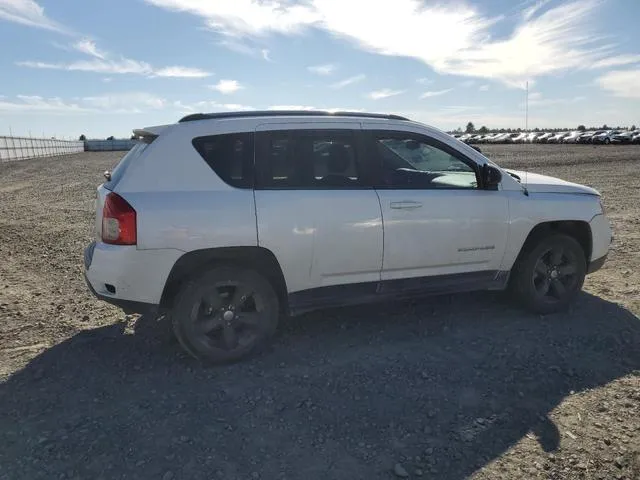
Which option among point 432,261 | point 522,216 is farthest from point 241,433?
point 522,216

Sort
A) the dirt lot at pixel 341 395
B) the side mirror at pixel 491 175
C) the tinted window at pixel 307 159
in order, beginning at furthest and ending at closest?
the side mirror at pixel 491 175, the tinted window at pixel 307 159, the dirt lot at pixel 341 395

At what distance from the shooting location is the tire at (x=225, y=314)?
13.2 ft

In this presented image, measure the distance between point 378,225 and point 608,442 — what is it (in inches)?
86.3

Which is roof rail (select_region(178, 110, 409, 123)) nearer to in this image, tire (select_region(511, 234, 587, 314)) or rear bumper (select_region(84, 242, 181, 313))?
rear bumper (select_region(84, 242, 181, 313))

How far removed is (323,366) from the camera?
4.16 metres

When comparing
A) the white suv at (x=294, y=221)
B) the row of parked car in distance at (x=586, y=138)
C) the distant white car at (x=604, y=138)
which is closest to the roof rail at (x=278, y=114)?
the white suv at (x=294, y=221)

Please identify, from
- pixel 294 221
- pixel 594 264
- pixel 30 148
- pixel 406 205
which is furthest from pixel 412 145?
pixel 30 148

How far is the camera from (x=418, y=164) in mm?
4996

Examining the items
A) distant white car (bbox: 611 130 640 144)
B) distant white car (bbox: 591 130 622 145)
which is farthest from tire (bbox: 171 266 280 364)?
distant white car (bbox: 591 130 622 145)

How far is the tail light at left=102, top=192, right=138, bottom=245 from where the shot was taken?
377cm

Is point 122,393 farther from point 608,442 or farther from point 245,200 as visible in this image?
point 608,442

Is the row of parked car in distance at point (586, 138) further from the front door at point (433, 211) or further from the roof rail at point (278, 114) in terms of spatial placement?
the roof rail at point (278, 114)

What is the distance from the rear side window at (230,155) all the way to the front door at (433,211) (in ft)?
3.51

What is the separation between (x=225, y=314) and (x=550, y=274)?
3218mm
